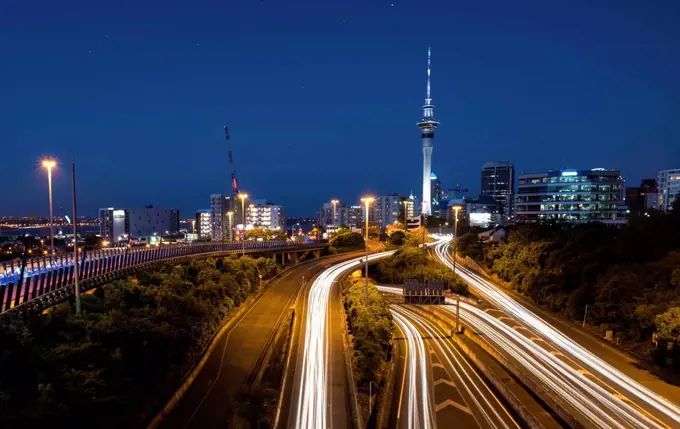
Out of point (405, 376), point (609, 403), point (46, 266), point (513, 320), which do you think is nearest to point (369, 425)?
point (405, 376)

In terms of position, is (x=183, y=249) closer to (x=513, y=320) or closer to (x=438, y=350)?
(x=438, y=350)

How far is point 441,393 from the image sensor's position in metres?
21.8

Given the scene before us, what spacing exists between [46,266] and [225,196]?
131699 millimetres

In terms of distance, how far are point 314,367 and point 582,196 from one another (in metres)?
78.5

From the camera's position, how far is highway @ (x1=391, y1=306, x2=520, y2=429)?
18.9m

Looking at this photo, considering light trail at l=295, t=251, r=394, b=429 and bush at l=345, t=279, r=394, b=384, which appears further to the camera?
bush at l=345, t=279, r=394, b=384

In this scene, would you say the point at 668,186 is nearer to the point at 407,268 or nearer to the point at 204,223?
the point at 407,268

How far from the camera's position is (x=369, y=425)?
17.3 meters

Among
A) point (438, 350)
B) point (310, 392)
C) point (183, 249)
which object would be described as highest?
point (183, 249)

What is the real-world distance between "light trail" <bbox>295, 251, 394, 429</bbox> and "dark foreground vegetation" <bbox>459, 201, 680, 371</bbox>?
17.4 meters

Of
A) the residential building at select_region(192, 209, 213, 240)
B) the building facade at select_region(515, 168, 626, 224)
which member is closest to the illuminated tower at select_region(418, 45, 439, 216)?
the building facade at select_region(515, 168, 626, 224)

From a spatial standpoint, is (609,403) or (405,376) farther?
(405,376)

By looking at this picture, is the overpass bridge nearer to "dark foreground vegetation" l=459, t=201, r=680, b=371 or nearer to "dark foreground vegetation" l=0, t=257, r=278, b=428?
"dark foreground vegetation" l=0, t=257, r=278, b=428

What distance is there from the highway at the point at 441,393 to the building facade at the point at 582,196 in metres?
62.7
